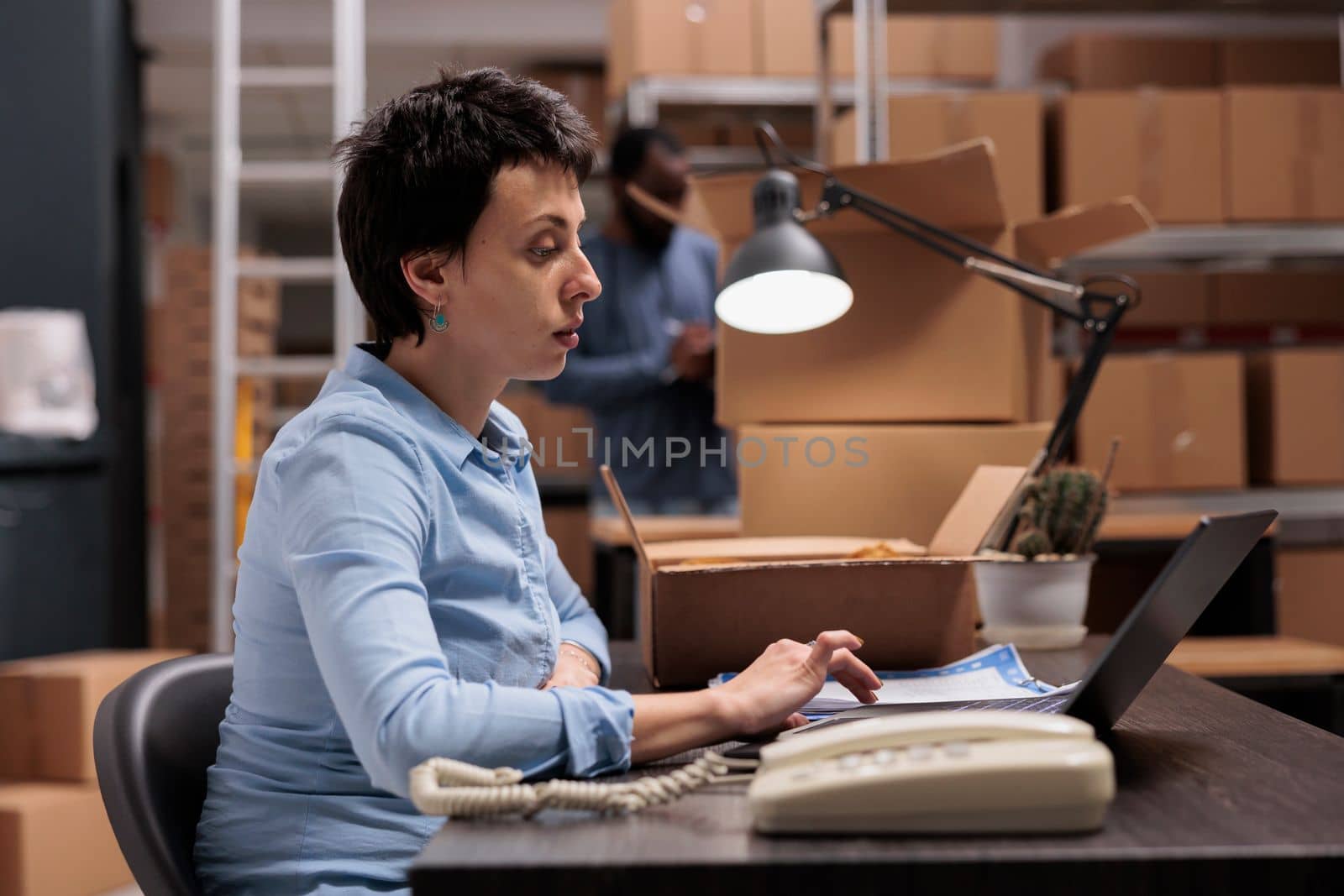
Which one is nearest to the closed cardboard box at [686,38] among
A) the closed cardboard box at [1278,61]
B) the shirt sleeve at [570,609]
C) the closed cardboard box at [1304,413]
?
the closed cardboard box at [1278,61]

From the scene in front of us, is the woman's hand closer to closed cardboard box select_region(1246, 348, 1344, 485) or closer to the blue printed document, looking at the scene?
the blue printed document

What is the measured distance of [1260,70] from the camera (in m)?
3.47

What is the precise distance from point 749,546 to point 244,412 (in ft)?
10.4

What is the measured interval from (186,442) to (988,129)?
3383 mm

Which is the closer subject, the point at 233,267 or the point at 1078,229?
the point at 1078,229

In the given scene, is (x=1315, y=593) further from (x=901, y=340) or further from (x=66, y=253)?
(x=66, y=253)

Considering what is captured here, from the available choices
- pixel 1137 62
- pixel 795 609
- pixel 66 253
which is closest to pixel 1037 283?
pixel 795 609

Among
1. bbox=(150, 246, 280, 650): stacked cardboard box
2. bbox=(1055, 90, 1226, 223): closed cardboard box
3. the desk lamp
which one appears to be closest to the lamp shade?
the desk lamp

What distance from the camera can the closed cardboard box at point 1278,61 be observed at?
347 centimetres

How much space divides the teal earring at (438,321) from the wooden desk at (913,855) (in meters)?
0.42

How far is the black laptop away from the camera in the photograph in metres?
0.72

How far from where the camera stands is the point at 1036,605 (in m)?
1.34

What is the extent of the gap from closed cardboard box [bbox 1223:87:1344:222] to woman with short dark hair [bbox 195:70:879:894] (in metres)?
2.60

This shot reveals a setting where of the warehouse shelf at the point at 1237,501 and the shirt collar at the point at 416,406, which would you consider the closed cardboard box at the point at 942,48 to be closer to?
the warehouse shelf at the point at 1237,501
